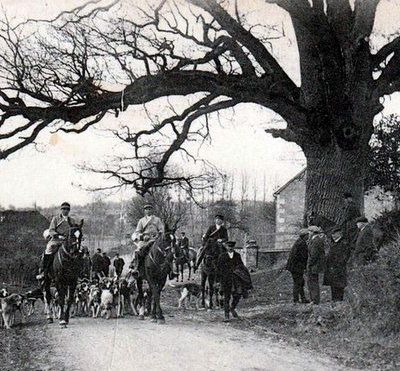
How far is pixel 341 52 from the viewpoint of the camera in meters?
15.6

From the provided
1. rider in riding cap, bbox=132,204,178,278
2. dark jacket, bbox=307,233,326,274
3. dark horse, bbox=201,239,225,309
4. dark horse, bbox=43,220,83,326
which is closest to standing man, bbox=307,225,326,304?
dark jacket, bbox=307,233,326,274

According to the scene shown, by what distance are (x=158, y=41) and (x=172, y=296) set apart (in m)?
10.8

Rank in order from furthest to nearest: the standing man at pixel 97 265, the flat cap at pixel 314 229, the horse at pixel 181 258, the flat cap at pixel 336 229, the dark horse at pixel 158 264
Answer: the standing man at pixel 97 265 < the flat cap at pixel 314 229 < the flat cap at pixel 336 229 < the horse at pixel 181 258 < the dark horse at pixel 158 264

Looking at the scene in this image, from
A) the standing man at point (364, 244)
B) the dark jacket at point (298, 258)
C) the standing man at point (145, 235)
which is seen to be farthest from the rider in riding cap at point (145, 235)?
the standing man at point (364, 244)

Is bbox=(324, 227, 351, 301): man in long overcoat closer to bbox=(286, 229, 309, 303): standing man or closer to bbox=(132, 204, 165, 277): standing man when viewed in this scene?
bbox=(286, 229, 309, 303): standing man

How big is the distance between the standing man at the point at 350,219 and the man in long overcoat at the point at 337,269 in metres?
1.24

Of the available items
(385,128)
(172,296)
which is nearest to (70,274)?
(172,296)

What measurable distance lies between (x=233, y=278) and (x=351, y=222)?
3391 millimetres

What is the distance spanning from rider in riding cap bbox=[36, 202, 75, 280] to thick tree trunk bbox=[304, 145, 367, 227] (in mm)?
6094

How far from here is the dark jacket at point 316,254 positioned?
47.2 ft

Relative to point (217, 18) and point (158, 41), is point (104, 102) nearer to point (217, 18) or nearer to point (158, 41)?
point (158, 41)

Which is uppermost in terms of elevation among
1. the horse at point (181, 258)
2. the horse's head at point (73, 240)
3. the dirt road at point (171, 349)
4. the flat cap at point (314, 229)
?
the flat cap at point (314, 229)

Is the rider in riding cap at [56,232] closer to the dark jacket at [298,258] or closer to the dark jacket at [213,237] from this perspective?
the dark jacket at [213,237]

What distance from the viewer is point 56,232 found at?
1384 centimetres
